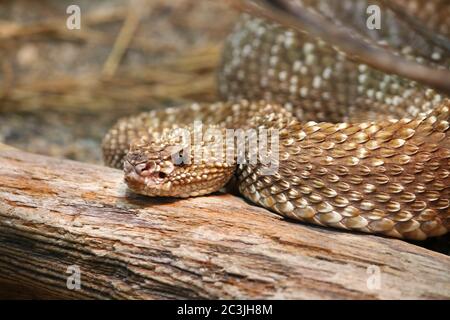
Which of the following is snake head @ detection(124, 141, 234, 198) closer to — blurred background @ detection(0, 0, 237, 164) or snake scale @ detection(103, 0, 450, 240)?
snake scale @ detection(103, 0, 450, 240)

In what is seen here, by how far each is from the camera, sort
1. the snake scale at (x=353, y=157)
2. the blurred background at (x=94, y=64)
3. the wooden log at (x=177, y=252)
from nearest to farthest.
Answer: the wooden log at (x=177, y=252), the snake scale at (x=353, y=157), the blurred background at (x=94, y=64)

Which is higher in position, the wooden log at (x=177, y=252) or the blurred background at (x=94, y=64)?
the blurred background at (x=94, y=64)

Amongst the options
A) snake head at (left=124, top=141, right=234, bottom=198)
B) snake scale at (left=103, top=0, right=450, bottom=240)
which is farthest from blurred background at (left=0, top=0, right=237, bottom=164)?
snake head at (left=124, top=141, right=234, bottom=198)

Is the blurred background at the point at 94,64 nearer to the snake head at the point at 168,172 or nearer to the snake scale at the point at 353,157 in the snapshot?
the snake scale at the point at 353,157

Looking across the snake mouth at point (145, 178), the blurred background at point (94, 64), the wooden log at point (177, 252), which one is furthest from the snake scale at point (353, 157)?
the blurred background at point (94, 64)
